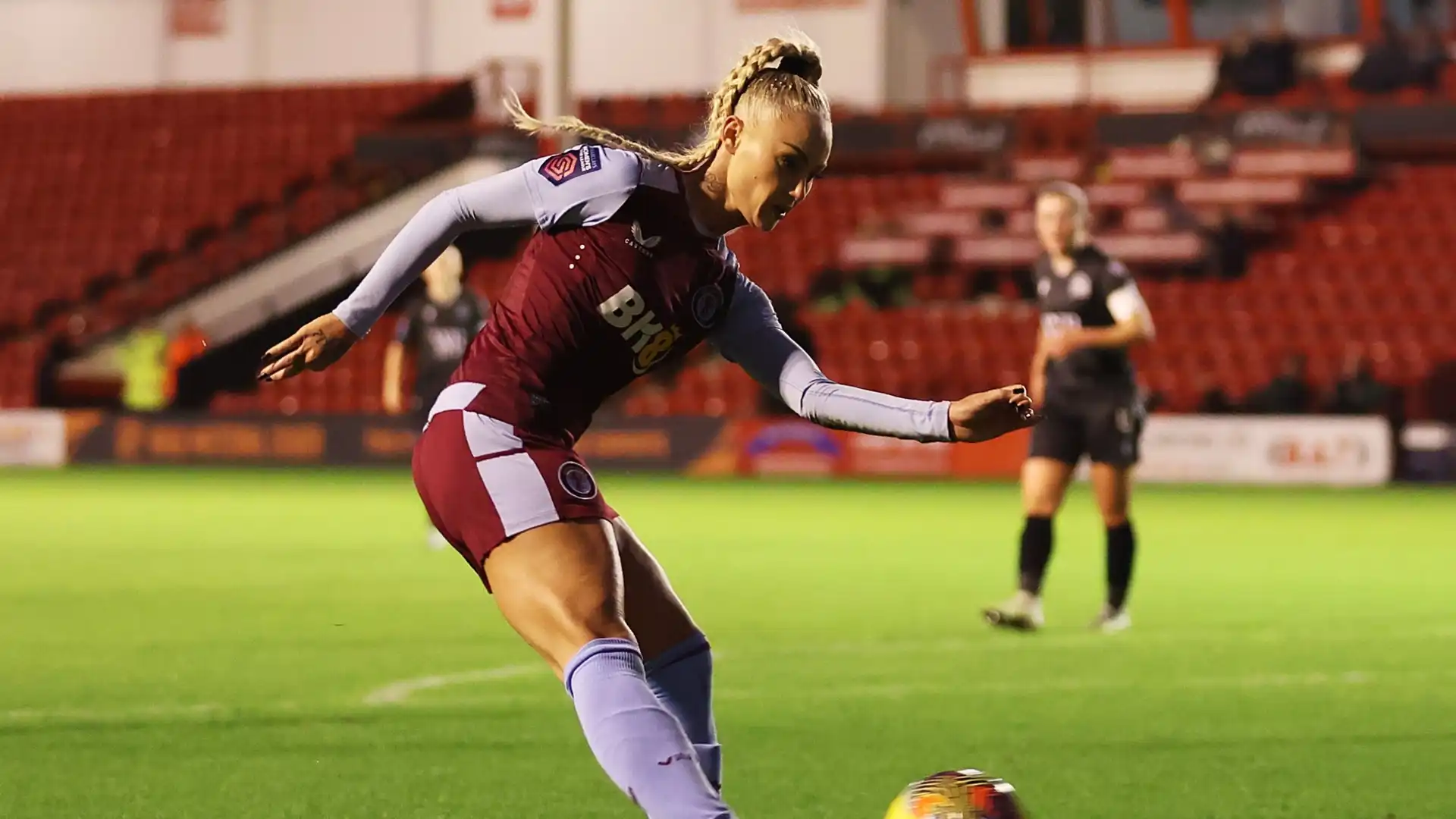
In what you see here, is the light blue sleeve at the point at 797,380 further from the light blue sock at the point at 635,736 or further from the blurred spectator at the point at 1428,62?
the blurred spectator at the point at 1428,62

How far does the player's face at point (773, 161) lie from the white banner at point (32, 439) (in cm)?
2458

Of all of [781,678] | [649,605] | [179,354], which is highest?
[649,605]

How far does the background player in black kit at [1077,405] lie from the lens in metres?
10.4

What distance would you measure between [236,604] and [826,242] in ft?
68.4

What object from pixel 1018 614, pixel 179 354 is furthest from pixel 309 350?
pixel 179 354

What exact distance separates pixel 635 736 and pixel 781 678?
16.0 ft

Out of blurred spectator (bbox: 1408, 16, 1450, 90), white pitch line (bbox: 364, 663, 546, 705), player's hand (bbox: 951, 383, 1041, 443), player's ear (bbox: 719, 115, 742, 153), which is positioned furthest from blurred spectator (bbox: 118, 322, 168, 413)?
player's hand (bbox: 951, 383, 1041, 443)

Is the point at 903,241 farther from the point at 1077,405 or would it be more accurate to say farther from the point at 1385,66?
the point at 1077,405

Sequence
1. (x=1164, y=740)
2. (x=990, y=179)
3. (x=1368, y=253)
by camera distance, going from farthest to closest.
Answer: (x=990, y=179), (x=1368, y=253), (x=1164, y=740)

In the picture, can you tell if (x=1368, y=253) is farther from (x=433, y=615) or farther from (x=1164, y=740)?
(x=1164, y=740)

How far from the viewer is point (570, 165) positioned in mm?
4438

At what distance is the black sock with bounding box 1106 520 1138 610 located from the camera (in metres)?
10.6

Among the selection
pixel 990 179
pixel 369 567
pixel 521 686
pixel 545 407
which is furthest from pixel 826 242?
pixel 545 407

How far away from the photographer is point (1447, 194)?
29.8 m
